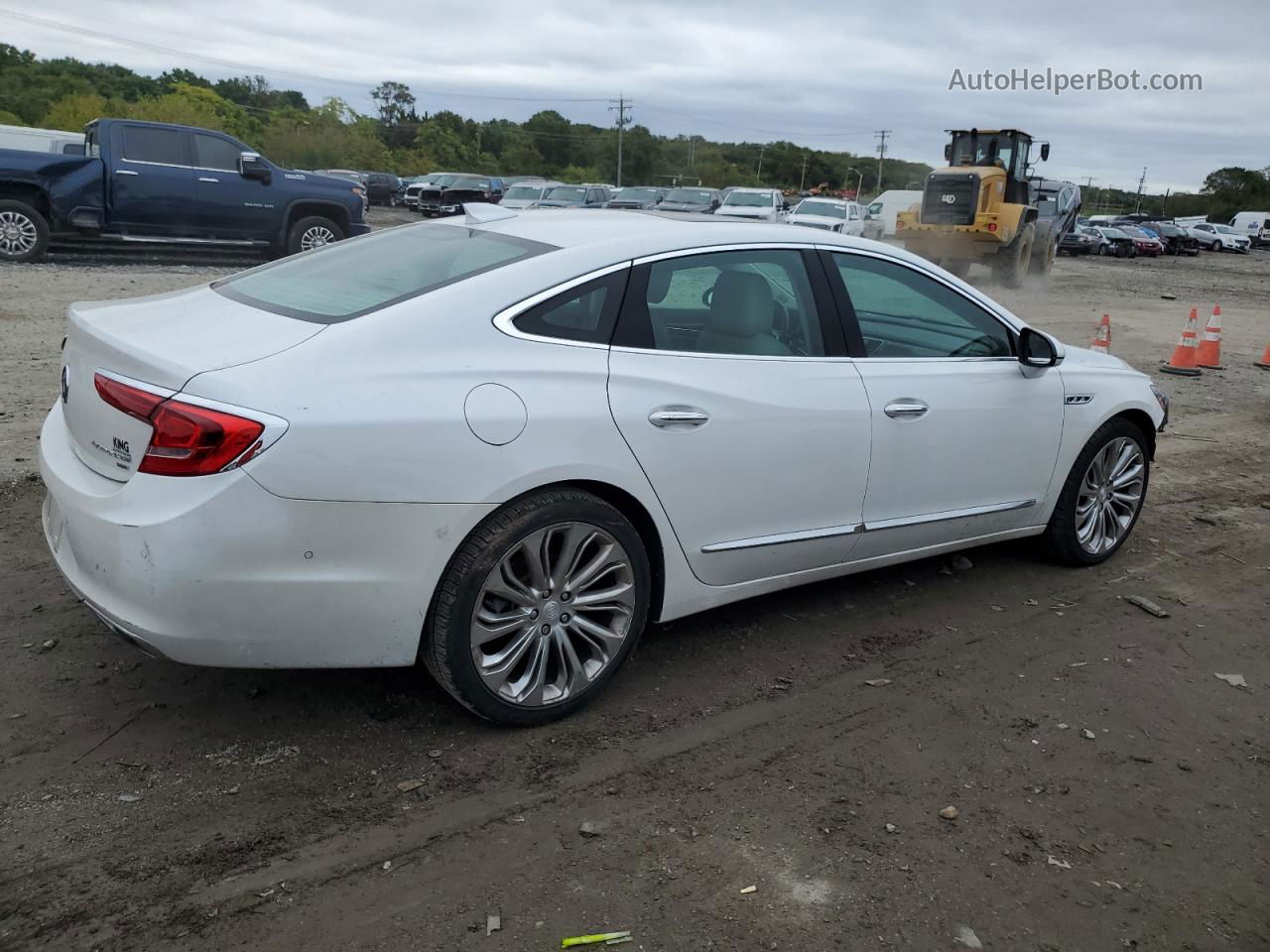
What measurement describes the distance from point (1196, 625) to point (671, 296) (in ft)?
9.33

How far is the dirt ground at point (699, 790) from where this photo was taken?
257 cm

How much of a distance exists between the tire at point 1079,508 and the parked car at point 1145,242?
1740 inches

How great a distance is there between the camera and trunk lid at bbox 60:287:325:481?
2.92 meters

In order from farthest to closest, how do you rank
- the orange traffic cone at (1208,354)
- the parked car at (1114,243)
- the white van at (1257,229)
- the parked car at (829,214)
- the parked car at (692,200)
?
1. the white van at (1257,229)
2. the parked car at (1114,243)
3. the parked car at (692,200)
4. the parked car at (829,214)
5. the orange traffic cone at (1208,354)

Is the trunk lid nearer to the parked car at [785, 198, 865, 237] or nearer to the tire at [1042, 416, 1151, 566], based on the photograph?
the tire at [1042, 416, 1151, 566]

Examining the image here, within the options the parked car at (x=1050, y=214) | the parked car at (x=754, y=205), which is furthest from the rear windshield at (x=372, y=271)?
the parked car at (x=754, y=205)

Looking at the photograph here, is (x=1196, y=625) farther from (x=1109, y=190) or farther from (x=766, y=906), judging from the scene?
(x=1109, y=190)

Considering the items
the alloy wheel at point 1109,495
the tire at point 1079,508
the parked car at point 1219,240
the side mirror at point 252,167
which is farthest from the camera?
the parked car at point 1219,240

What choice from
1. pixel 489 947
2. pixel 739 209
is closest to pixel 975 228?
pixel 739 209

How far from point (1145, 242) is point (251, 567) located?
49.0 metres

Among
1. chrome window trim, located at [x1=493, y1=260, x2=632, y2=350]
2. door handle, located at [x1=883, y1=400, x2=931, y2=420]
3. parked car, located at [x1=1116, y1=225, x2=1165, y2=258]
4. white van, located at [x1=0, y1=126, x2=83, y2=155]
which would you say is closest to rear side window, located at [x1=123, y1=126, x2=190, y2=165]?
white van, located at [x1=0, y1=126, x2=83, y2=155]

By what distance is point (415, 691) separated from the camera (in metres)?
3.61

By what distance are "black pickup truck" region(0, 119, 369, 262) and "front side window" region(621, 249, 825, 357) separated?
13149mm

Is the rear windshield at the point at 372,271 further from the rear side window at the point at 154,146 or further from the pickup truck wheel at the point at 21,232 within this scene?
the rear side window at the point at 154,146
